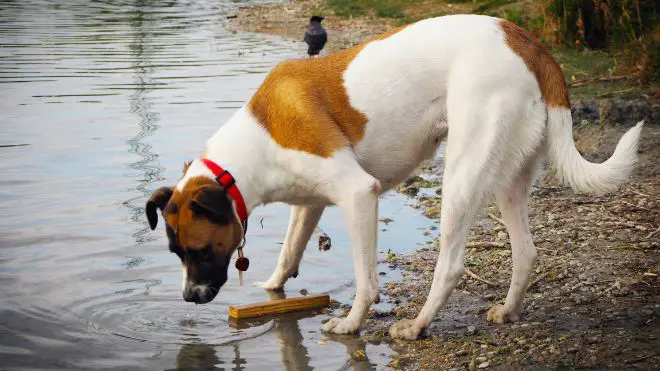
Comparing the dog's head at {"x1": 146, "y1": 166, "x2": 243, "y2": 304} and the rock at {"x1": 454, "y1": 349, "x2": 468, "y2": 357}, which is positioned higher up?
the dog's head at {"x1": 146, "y1": 166, "x2": 243, "y2": 304}

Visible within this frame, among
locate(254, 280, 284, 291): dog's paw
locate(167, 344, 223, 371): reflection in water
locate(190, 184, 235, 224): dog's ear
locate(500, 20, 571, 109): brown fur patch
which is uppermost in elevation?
locate(500, 20, 571, 109): brown fur patch

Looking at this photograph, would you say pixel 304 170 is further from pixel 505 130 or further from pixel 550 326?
pixel 550 326

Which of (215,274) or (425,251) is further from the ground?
(215,274)

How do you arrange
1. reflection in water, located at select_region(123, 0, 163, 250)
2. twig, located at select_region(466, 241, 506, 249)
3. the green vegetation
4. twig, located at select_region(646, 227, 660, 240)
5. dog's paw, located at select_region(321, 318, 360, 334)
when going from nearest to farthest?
dog's paw, located at select_region(321, 318, 360, 334)
twig, located at select_region(646, 227, 660, 240)
twig, located at select_region(466, 241, 506, 249)
reflection in water, located at select_region(123, 0, 163, 250)
the green vegetation

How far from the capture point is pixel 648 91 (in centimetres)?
1084

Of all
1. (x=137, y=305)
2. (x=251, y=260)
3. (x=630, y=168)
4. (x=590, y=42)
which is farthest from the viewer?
(x=590, y=42)

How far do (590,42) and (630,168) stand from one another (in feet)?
29.4

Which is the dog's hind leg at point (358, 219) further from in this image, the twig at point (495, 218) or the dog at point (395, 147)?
the twig at point (495, 218)

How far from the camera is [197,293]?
17.8ft

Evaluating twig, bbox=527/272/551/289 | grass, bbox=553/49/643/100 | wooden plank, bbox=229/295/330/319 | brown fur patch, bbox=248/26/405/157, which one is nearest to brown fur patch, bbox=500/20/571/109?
brown fur patch, bbox=248/26/405/157

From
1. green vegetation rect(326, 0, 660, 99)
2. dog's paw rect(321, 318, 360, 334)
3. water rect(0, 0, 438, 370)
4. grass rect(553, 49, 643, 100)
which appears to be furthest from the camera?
green vegetation rect(326, 0, 660, 99)

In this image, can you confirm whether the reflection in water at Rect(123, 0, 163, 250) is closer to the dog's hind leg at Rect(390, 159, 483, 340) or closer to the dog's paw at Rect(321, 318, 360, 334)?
the dog's paw at Rect(321, 318, 360, 334)

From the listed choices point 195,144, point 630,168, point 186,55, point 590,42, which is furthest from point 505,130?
point 186,55

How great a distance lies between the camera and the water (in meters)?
5.57
